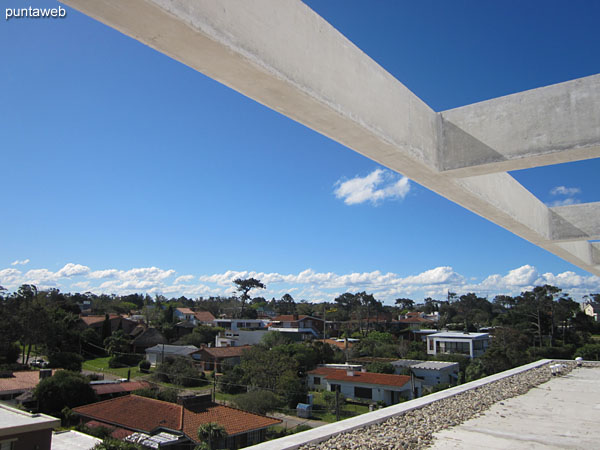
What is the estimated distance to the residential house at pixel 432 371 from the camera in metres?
27.1

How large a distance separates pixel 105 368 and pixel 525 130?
38.5 metres

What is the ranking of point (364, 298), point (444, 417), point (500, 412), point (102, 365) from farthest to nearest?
point (364, 298), point (102, 365), point (500, 412), point (444, 417)

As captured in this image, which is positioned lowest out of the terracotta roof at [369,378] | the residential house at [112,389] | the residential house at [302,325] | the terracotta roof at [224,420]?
the residential house at [112,389]

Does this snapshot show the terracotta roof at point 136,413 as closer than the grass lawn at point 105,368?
Yes

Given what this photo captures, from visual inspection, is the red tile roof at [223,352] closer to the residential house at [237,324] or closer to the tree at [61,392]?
the tree at [61,392]

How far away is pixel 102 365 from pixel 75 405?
49.8 ft

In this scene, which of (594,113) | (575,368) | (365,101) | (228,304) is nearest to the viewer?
(365,101)

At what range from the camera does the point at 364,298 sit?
196ft

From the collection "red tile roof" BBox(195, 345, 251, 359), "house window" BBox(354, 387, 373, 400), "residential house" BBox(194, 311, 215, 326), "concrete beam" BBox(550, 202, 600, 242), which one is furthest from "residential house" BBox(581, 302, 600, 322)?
"concrete beam" BBox(550, 202, 600, 242)

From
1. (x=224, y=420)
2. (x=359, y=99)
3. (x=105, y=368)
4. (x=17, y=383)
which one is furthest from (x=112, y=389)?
(x=359, y=99)

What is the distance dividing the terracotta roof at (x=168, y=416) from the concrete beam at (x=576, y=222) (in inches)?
551

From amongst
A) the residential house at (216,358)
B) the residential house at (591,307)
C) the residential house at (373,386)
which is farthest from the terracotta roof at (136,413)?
the residential house at (591,307)

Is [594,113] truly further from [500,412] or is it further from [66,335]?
[66,335]

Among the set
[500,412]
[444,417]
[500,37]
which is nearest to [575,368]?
[500,412]
